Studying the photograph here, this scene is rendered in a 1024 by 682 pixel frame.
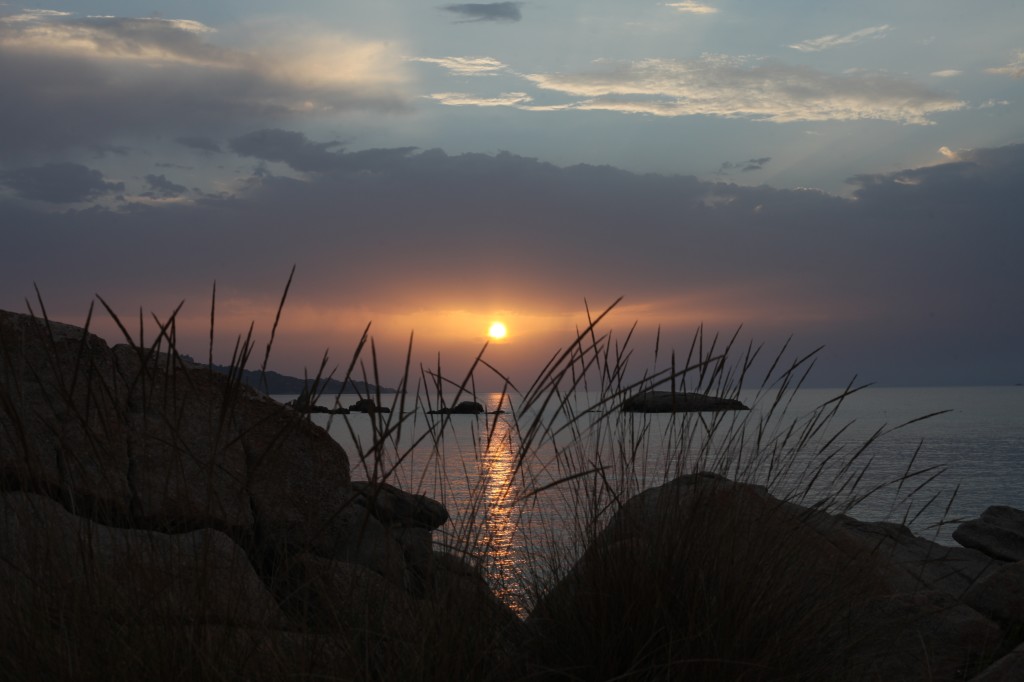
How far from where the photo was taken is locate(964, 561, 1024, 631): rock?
172 inches

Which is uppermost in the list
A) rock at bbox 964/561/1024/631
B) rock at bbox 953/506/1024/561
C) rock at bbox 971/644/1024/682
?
rock at bbox 971/644/1024/682

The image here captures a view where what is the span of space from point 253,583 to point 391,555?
725 mm

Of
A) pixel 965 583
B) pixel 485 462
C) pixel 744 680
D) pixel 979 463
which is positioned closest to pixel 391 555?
pixel 485 462

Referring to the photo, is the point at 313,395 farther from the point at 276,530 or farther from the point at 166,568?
the point at 276,530

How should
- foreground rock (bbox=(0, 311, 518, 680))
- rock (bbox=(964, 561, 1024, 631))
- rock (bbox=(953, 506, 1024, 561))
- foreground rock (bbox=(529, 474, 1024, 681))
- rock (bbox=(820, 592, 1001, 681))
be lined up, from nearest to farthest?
foreground rock (bbox=(0, 311, 518, 680)), foreground rock (bbox=(529, 474, 1024, 681)), rock (bbox=(820, 592, 1001, 681)), rock (bbox=(964, 561, 1024, 631)), rock (bbox=(953, 506, 1024, 561))

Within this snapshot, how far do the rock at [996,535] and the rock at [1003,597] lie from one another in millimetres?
3865

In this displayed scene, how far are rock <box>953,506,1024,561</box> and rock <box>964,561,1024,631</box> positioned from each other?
386cm

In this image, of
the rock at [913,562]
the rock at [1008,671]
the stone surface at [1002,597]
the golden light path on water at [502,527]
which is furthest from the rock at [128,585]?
the stone surface at [1002,597]

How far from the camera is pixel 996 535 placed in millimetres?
8352

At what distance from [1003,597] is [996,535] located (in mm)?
4519

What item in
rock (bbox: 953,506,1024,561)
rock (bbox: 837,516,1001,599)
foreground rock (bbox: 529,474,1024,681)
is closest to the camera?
foreground rock (bbox: 529,474,1024,681)

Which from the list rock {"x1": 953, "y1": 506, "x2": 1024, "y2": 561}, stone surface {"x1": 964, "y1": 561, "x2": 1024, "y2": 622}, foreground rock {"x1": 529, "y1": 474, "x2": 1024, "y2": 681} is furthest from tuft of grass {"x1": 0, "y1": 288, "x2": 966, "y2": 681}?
rock {"x1": 953, "y1": 506, "x2": 1024, "y2": 561}

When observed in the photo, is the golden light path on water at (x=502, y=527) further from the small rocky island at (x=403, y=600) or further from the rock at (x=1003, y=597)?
the rock at (x=1003, y=597)

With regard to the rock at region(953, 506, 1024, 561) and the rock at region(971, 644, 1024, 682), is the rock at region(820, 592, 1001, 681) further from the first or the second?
the rock at region(953, 506, 1024, 561)
